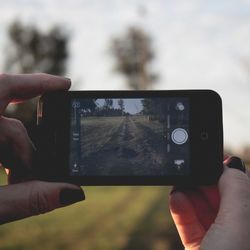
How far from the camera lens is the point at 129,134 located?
3.09m

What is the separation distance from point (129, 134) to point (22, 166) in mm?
583

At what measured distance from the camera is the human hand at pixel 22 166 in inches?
110

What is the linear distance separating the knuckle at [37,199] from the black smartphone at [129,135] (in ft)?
0.72

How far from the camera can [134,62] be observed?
41625 millimetres

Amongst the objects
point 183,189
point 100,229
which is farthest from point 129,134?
point 100,229

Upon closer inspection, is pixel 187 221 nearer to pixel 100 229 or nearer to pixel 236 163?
pixel 236 163

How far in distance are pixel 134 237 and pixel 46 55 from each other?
34883 mm

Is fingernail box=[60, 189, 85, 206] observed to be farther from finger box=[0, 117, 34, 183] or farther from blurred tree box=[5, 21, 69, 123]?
blurred tree box=[5, 21, 69, 123]

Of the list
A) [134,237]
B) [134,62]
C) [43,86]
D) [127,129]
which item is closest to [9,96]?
[43,86]

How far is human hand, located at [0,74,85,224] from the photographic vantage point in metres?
2.79

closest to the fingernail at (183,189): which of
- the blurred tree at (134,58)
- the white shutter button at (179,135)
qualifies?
the white shutter button at (179,135)

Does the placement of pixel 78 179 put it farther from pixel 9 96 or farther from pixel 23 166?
pixel 9 96

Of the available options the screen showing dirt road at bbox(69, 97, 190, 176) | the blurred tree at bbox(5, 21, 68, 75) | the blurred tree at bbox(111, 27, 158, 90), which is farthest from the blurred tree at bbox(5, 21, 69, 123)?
the screen showing dirt road at bbox(69, 97, 190, 176)

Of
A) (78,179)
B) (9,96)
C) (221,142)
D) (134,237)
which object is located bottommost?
(134,237)
